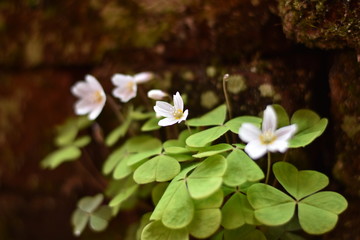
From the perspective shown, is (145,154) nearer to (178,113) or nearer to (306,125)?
(178,113)

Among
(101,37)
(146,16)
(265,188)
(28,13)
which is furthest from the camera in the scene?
(28,13)

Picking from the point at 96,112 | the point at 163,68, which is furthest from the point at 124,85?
the point at 163,68

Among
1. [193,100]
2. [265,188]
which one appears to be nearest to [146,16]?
[193,100]

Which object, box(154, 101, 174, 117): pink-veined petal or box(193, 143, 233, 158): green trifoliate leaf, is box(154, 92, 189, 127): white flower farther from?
box(193, 143, 233, 158): green trifoliate leaf

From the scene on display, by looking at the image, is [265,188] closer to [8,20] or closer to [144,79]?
[144,79]

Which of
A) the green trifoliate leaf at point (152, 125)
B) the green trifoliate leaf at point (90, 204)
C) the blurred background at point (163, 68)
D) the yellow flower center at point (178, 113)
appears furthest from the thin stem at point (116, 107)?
the yellow flower center at point (178, 113)

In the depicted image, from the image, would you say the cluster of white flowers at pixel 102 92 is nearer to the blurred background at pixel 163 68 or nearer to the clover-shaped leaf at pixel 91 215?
A: the blurred background at pixel 163 68
